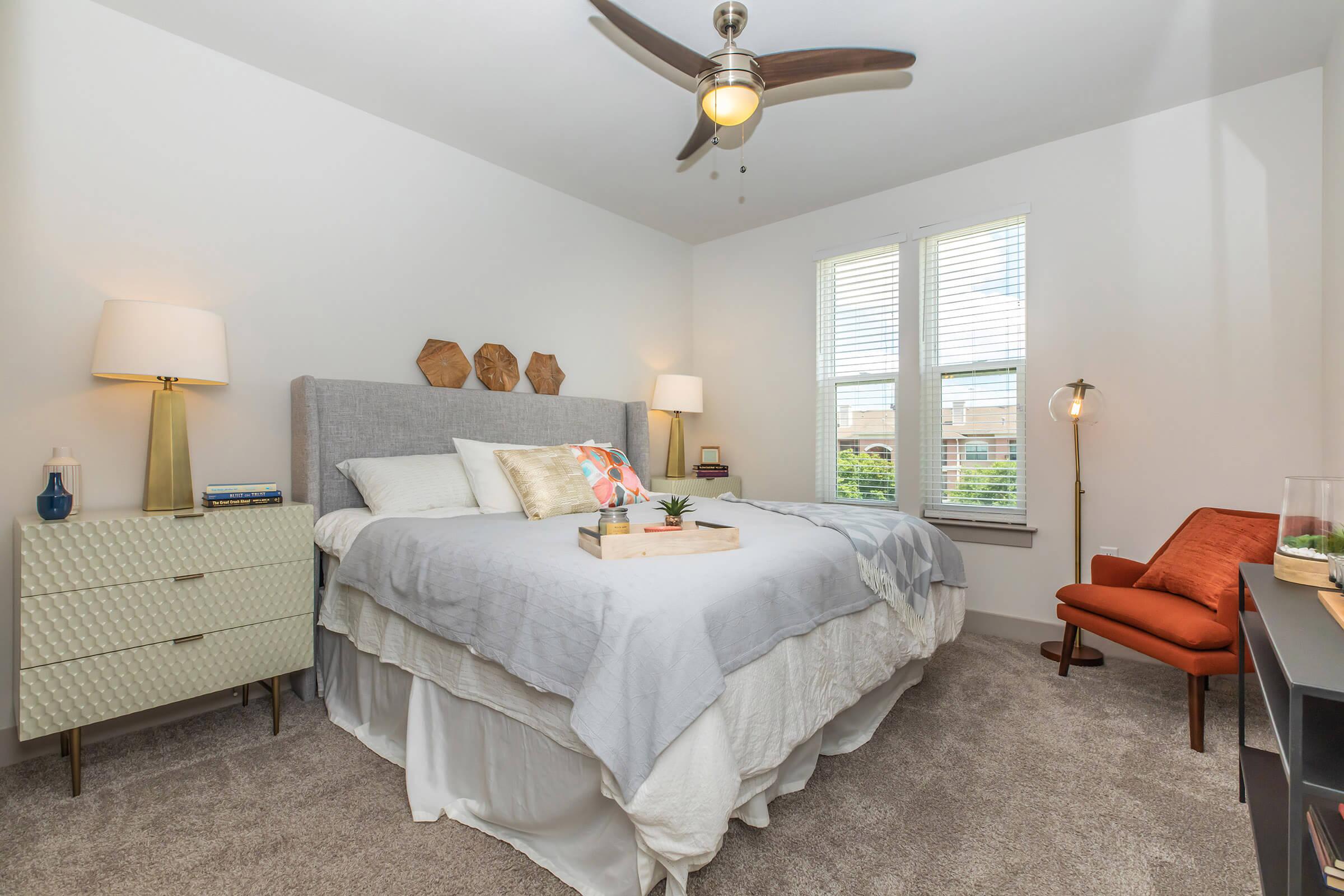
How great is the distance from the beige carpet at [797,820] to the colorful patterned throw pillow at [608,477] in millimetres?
1340

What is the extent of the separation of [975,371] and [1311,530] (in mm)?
2184

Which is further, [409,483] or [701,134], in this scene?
[409,483]

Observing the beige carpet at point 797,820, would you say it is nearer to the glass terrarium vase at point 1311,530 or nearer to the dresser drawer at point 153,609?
the dresser drawer at point 153,609

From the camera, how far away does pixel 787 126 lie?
10.0 ft

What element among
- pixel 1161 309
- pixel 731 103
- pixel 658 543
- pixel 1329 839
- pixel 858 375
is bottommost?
pixel 1329 839

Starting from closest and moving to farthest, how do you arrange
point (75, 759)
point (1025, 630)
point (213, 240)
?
point (75, 759) → point (213, 240) → point (1025, 630)

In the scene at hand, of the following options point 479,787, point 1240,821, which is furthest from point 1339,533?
point 479,787

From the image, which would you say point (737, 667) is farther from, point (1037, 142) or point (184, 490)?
point (1037, 142)

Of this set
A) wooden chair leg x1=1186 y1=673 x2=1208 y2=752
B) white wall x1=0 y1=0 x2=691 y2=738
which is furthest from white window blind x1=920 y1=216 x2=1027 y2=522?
white wall x1=0 y1=0 x2=691 y2=738

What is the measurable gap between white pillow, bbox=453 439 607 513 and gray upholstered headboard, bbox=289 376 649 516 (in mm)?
319

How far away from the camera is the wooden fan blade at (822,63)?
6.37ft

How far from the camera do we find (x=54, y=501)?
187cm

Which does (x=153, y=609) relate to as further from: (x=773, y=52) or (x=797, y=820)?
(x=773, y=52)

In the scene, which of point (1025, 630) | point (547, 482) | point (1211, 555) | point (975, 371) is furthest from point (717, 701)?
point (975, 371)
